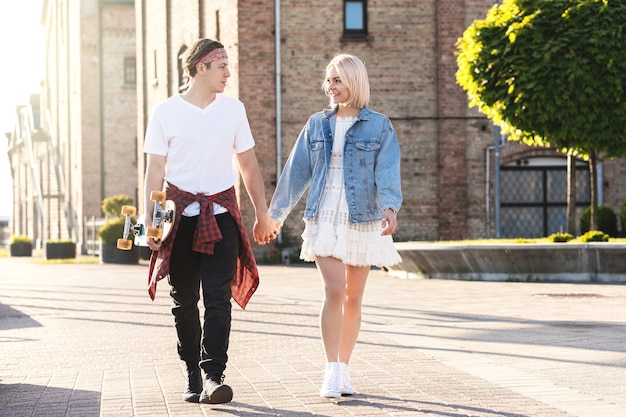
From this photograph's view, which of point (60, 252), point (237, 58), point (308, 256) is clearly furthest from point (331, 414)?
point (60, 252)

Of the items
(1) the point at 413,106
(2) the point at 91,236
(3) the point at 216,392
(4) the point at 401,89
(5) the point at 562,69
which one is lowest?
(3) the point at 216,392

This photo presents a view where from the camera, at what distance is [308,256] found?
5.98m

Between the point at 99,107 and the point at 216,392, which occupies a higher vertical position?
the point at 99,107

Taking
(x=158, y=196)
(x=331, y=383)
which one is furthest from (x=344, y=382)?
(x=158, y=196)

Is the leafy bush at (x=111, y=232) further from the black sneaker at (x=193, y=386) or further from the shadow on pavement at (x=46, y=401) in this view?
the black sneaker at (x=193, y=386)

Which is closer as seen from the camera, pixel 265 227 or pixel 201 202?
pixel 201 202

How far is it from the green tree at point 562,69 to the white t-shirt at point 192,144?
12467 millimetres

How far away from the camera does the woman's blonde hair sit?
5.85m

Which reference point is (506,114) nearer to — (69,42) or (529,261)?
(529,261)

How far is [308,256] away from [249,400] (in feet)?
2.86

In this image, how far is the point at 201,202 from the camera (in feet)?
18.7

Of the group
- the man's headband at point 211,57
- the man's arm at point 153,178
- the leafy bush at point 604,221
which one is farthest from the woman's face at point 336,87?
the leafy bush at point 604,221

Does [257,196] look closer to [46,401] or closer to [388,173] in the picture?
[388,173]

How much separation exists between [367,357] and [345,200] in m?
1.98
